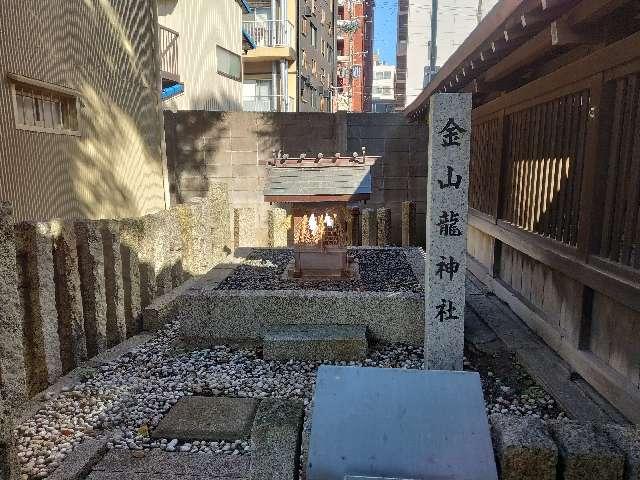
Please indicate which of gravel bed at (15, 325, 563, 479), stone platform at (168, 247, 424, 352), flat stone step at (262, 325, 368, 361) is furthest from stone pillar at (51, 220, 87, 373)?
flat stone step at (262, 325, 368, 361)

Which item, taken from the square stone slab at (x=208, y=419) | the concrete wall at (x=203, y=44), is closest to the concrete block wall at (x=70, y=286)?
the square stone slab at (x=208, y=419)

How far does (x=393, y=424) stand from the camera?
2.32 metres

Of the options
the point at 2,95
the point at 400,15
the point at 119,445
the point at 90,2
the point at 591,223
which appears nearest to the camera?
the point at 119,445

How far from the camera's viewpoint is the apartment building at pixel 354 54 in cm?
4241

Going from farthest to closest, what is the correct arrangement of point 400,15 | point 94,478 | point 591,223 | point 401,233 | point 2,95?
1. point 400,15
2. point 401,233
3. point 2,95
4. point 591,223
5. point 94,478

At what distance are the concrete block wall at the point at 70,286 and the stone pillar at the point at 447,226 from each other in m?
3.65

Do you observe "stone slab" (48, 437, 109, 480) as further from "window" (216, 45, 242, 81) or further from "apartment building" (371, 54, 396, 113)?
"apartment building" (371, 54, 396, 113)

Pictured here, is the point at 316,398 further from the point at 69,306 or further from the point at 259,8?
the point at 259,8

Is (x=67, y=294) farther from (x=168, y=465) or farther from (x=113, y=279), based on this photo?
(x=168, y=465)

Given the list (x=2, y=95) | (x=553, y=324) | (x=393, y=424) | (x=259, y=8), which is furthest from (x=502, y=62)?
(x=259, y=8)

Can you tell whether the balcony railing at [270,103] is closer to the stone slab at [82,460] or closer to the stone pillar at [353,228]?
the stone pillar at [353,228]

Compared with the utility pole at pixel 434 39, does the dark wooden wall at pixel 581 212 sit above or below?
below

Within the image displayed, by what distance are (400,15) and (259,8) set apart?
35.2 ft

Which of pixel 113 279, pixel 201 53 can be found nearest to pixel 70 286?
pixel 113 279
